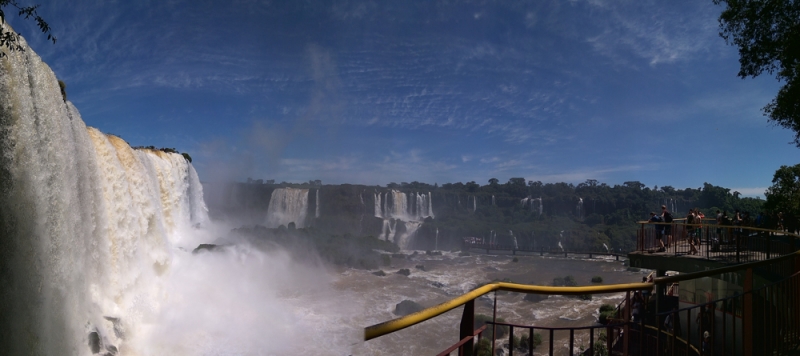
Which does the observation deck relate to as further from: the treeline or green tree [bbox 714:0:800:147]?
the treeline

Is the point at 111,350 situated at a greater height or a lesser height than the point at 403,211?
lesser

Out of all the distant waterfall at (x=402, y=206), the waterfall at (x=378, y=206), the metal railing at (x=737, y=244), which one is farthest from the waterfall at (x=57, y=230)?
the distant waterfall at (x=402, y=206)

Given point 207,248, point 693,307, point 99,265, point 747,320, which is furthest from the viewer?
point 207,248

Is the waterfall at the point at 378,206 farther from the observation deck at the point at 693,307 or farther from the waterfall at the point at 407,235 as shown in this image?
the observation deck at the point at 693,307

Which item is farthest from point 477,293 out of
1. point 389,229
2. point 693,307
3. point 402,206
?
point 402,206

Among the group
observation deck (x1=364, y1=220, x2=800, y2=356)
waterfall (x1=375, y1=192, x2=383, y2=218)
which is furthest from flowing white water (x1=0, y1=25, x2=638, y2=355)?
waterfall (x1=375, y1=192, x2=383, y2=218)

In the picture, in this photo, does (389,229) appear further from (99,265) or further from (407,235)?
(99,265)

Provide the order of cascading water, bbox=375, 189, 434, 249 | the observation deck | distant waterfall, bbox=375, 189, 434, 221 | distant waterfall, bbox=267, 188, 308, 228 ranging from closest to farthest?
1. the observation deck
2. cascading water, bbox=375, 189, 434, 249
3. distant waterfall, bbox=267, 188, 308, 228
4. distant waterfall, bbox=375, 189, 434, 221
